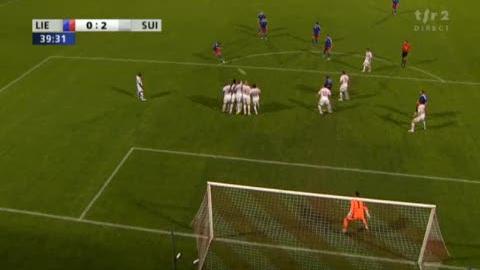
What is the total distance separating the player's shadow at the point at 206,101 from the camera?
2834cm

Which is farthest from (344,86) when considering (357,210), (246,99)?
(357,210)

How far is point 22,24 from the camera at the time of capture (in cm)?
4197

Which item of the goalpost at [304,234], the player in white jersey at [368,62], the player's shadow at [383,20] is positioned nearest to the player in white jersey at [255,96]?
the goalpost at [304,234]

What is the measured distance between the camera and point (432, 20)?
42.5 metres

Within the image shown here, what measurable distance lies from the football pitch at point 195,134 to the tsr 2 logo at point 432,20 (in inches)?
18.7

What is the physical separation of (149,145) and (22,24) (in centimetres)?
2425

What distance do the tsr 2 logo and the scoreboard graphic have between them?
21361 millimetres

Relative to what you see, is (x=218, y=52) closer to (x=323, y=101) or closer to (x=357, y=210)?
(x=323, y=101)

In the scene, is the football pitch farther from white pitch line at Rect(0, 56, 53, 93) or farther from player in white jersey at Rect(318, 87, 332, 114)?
player in white jersey at Rect(318, 87, 332, 114)

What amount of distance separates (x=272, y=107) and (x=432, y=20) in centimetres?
2173

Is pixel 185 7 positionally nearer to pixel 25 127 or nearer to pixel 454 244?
pixel 25 127

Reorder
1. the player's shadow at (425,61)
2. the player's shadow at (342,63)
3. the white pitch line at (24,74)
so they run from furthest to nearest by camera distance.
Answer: the player's shadow at (425,61) < the player's shadow at (342,63) < the white pitch line at (24,74)

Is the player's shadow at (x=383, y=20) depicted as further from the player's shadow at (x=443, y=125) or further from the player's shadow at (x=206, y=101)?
the player's shadow at (x=206, y=101)

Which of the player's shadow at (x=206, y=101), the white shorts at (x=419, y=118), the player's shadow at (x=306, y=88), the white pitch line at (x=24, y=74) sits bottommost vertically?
the white shorts at (x=419, y=118)
